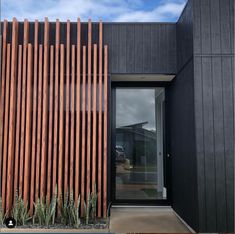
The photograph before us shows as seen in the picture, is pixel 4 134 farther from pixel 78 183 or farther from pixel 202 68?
pixel 202 68

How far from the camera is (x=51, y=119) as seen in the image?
4.50 metres

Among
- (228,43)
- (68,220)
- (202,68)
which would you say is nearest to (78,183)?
(68,220)

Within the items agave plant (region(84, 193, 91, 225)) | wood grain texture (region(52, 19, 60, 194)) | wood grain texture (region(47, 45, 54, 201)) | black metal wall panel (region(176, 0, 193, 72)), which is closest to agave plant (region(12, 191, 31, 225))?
wood grain texture (region(47, 45, 54, 201))

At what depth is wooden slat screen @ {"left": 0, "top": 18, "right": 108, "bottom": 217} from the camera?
14.5 ft

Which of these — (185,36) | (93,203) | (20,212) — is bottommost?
Result: (20,212)

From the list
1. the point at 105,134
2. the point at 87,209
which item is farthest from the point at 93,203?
the point at 105,134

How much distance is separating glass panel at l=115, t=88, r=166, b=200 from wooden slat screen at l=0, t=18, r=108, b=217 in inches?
34.6

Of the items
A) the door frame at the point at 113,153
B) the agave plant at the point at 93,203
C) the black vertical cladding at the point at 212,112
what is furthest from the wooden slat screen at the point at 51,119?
the black vertical cladding at the point at 212,112

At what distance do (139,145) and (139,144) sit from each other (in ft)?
0.07

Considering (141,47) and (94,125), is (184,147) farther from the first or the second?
(141,47)

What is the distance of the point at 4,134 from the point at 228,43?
144 inches

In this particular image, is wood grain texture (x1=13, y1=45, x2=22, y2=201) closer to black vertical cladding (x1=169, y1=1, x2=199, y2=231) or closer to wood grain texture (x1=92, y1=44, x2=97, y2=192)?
wood grain texture (x1=92, y1=44, x2=97, y2=192)

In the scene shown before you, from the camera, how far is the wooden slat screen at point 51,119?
4.41 m

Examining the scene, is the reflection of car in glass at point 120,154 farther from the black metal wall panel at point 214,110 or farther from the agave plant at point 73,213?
the black metal wall panel at point 214,110
